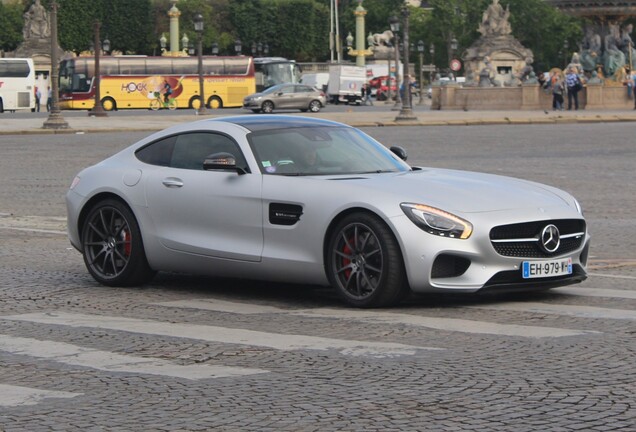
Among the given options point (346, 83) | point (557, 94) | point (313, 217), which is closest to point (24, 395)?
point (313, 217)

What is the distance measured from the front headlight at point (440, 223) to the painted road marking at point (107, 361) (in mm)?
2360

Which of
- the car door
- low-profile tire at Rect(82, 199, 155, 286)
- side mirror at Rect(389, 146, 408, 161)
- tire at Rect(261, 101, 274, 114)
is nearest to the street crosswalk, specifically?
the car door

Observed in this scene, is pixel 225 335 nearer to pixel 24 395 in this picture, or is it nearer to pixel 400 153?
pixel 24 395

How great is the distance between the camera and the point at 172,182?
10680mm

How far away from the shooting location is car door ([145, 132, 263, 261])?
10.2 meters

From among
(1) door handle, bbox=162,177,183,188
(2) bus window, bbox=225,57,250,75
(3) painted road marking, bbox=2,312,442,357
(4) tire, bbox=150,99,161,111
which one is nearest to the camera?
(3) painted road marking, bbox=2,312,442,357

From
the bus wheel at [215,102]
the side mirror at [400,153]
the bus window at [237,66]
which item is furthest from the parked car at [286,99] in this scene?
the side mirror at [400,153]

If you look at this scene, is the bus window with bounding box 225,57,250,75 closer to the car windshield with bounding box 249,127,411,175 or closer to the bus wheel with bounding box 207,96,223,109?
the bus wheel with bounding box 207,96,223,109

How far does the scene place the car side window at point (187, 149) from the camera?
422 inches

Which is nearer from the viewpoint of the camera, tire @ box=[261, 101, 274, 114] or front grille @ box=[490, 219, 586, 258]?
front grille @ box=[490, 219, 586, 258]

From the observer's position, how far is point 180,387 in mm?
6797

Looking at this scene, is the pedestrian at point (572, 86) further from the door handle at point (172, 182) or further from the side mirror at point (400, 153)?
the door handle at point (172, 182)

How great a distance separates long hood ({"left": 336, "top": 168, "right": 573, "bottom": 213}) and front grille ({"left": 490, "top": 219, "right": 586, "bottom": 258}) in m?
0.14

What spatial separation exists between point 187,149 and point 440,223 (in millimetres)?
2440
